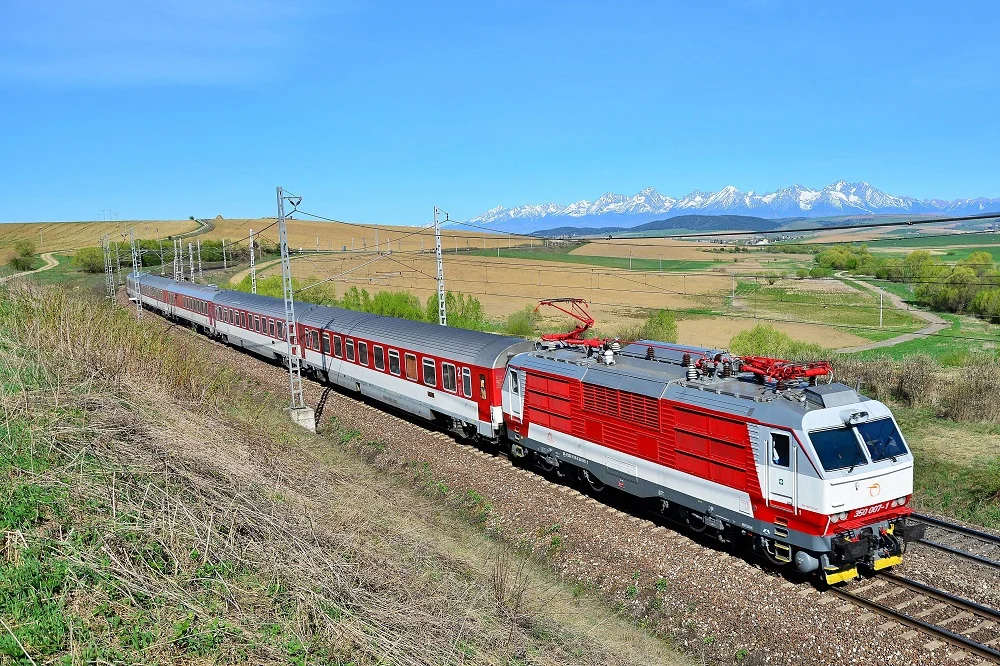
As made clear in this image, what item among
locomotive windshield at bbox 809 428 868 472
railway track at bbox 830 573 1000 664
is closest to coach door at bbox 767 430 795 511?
locomotive windshield at bbox 809 428 868 472

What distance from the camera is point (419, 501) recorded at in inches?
663

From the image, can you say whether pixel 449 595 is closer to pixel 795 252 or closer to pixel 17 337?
pixel 17 337

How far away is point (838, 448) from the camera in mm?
11461

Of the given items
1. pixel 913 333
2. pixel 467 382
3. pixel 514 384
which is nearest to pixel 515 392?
pixel 514 384

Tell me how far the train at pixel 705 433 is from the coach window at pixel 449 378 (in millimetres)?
57

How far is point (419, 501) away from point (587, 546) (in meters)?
4.63

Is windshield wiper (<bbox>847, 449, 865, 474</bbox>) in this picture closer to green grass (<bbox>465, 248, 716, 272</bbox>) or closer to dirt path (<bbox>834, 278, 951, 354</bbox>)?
dirt path (<bbox>834, 278, 951, 354</bbox>)

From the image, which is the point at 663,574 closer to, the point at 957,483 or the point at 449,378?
the point at 957,483

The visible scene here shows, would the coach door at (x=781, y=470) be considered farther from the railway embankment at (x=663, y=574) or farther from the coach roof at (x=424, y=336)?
the coach roof at (x=424, y=336)

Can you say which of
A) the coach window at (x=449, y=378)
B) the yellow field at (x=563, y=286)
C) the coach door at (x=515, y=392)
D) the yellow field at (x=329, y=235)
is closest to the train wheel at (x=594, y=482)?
the coach door at (x=515, y=392)

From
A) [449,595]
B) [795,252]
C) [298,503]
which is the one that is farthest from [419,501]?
[795,252]

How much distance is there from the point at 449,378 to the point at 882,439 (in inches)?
479

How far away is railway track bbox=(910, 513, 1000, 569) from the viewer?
504 inches

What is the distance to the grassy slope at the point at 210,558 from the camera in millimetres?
7254
